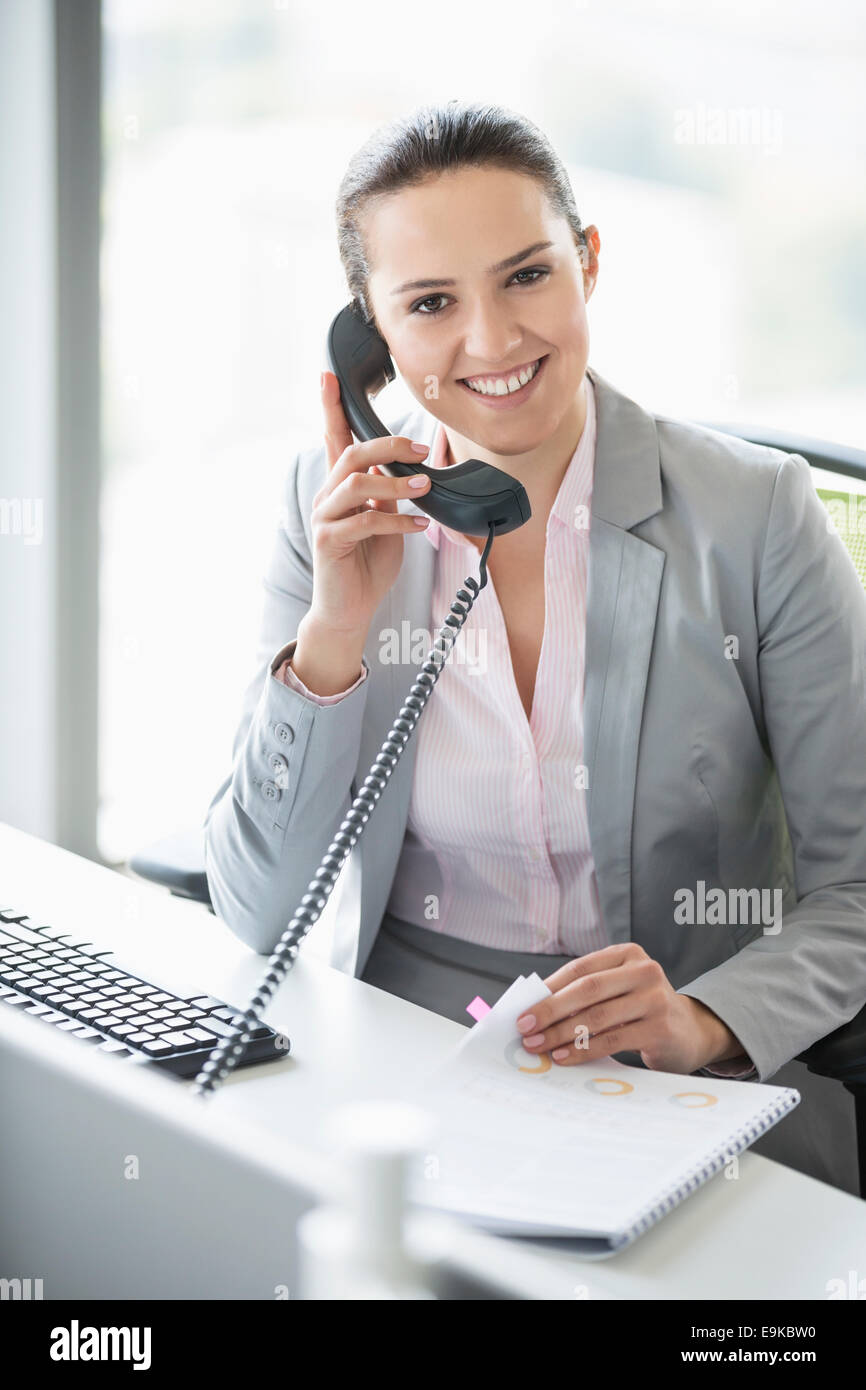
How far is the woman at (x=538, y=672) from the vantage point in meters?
1.22

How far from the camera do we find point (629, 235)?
231 cm

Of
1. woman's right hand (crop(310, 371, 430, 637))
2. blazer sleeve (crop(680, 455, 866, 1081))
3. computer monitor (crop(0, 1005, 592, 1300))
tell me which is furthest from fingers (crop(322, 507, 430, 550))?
computer monitor (crop(0, 1005, 592, 1300))

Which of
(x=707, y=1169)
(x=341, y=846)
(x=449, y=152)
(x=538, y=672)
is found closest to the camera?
(x=707, y=1169)

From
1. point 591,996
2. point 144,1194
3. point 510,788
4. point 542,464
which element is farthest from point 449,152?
point 144,1194

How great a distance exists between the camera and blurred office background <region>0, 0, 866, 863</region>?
2.16m

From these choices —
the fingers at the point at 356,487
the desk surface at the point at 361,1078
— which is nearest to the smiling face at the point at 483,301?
the fingers at the point at 356,487

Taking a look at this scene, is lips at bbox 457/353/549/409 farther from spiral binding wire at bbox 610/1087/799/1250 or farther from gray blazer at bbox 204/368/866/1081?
spiral binding wire at bbox 610/1087/799/1250

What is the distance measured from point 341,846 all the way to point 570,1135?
1.18ft

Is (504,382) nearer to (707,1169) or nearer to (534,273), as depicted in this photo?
(534,273)

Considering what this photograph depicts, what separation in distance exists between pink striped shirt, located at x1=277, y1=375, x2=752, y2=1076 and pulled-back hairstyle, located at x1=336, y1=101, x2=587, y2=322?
0.29 meters

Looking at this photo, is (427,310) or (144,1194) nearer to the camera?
(144,1194)

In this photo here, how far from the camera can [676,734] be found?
1.25m
